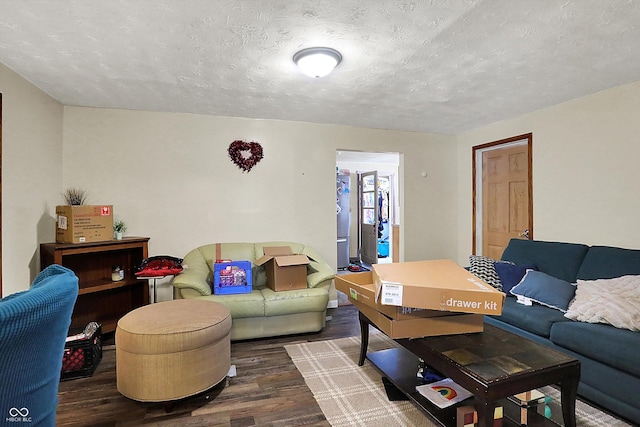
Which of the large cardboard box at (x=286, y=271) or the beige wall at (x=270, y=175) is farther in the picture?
the large cardboard box at (x=286, y=271)

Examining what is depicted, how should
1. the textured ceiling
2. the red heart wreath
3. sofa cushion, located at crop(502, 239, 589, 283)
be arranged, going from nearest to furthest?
the textured ceiling < sofa cushion, located at crop(502, 239, 589, 283) < the red heart wreath

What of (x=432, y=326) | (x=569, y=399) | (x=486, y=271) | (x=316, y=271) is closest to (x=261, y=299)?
(x=316, y=271)

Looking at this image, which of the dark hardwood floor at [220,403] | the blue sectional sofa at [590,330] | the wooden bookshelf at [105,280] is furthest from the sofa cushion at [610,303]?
the wooden bookshelf at [105,280]

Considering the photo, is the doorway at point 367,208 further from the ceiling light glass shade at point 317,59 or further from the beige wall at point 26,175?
the beige wall at point 26,175

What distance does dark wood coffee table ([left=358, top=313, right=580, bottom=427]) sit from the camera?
4.78 feet

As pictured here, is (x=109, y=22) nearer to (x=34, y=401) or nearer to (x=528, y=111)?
(x=34, y=401)

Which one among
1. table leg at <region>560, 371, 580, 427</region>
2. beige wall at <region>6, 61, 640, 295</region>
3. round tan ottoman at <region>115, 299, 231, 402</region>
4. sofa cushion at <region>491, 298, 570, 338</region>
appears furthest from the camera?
beige wall at <region>6, 61, 640, 295</region>

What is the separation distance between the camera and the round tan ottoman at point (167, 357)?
6.60ft

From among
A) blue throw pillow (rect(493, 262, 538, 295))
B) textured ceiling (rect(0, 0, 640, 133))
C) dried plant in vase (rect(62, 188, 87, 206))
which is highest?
textured ceiling (rect(0, 0, 640, 133))

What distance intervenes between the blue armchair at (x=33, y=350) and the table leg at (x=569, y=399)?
2.19 m

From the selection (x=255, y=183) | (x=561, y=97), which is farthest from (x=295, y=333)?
(x=561, y=97)

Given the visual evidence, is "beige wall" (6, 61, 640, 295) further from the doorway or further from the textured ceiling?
the doorway

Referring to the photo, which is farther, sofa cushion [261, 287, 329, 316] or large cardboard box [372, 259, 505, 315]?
sofa cushion [261, 287, 329, 316]

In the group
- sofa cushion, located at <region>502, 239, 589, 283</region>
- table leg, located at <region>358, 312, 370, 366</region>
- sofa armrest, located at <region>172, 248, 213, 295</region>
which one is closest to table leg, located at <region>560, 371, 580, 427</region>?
table leg, located at <region>358, 312, 370, 366</region>
